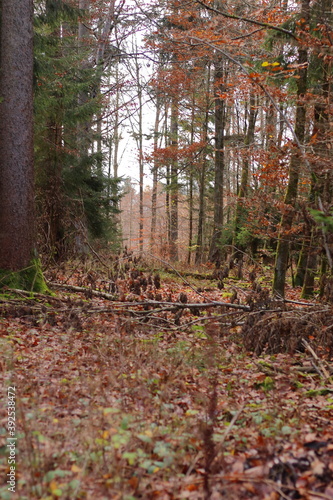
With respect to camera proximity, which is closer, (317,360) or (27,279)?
(317,360)

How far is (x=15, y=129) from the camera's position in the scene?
706 centimetres

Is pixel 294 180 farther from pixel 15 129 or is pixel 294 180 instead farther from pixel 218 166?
pixel 218 166

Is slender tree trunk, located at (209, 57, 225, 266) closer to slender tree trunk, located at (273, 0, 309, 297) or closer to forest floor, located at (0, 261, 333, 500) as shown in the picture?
slender tree trunk, located at (273, 0, 309, 297)

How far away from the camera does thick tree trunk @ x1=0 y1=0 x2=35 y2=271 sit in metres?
7.02

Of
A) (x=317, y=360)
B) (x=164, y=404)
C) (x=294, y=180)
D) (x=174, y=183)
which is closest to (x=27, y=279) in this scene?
(x=164, y=404)

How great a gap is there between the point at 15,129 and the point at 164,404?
5823mm

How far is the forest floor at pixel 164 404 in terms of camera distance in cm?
240

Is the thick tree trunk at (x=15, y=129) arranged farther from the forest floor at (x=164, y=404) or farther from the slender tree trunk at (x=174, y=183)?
the slender tree trunk at (x=174, y=183)

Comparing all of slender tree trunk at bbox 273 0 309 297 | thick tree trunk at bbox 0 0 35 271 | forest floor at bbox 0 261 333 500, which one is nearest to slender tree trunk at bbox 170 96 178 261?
slender tree trunk at bbox 273 0 309 297

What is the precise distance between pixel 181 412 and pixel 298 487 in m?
1.38

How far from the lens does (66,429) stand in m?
2.98

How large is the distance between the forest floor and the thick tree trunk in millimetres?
1107

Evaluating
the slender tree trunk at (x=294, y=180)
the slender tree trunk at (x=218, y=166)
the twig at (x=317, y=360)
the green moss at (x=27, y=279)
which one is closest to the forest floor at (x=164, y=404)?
the twig at (x=317, y=360)

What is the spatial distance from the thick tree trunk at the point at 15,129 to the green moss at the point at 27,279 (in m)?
0.13
